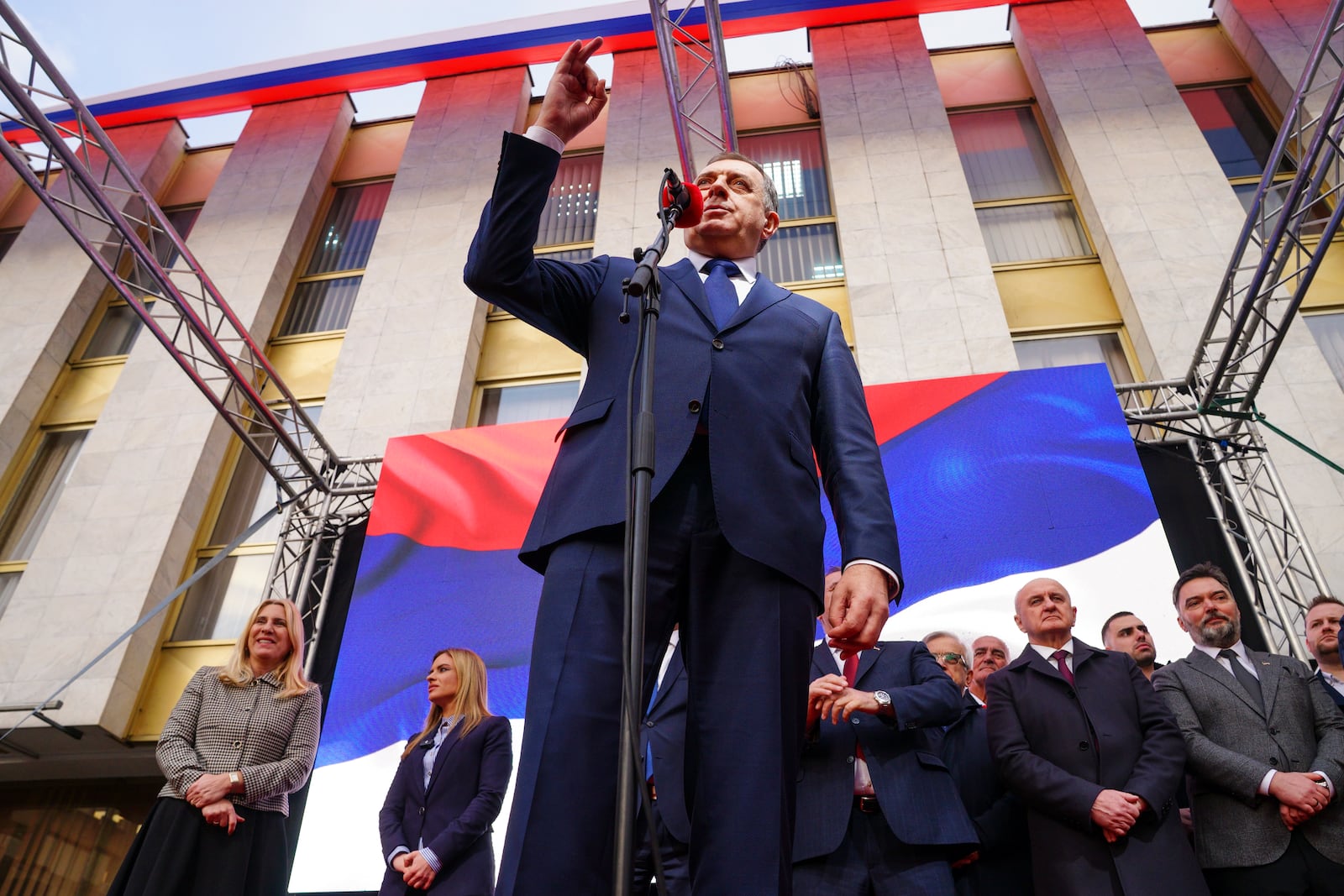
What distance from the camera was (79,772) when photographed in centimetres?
811

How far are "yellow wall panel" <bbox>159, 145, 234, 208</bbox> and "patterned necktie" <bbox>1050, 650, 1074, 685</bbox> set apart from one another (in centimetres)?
1102

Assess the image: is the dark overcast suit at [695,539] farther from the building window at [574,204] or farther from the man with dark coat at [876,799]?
the building window at [574,204]

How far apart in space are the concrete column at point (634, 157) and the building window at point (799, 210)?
0.92 m

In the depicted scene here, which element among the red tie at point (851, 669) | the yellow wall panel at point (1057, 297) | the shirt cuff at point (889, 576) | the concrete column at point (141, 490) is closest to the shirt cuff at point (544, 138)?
the shirt cuff at point (889, 576)

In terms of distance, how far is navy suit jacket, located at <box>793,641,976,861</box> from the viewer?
106 inches

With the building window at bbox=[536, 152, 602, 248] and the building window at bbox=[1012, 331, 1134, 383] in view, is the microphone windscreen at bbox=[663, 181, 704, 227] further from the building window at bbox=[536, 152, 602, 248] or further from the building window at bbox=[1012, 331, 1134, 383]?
the building window at bbox=[536, 152, 602, 248]

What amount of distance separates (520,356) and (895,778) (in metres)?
6.97

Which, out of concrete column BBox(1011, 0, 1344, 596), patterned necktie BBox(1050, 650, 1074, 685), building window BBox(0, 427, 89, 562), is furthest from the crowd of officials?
building window BBox(0, 427, 89, 562)

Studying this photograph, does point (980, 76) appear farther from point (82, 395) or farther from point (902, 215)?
point (82, 395)

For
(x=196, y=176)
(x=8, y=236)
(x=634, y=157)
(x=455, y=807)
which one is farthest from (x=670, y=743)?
(x=8, y=236)

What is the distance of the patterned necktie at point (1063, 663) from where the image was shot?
3221 millimetres

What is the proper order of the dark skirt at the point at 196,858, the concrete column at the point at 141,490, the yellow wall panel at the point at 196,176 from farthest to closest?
the yellow wall panel at the point at 196,176
the concrete column at the point at 141,490
the dark skirt at the point at 196,858

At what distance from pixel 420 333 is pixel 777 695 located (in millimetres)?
8164

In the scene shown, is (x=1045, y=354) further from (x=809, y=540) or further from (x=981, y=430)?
(x=809, y=540)
